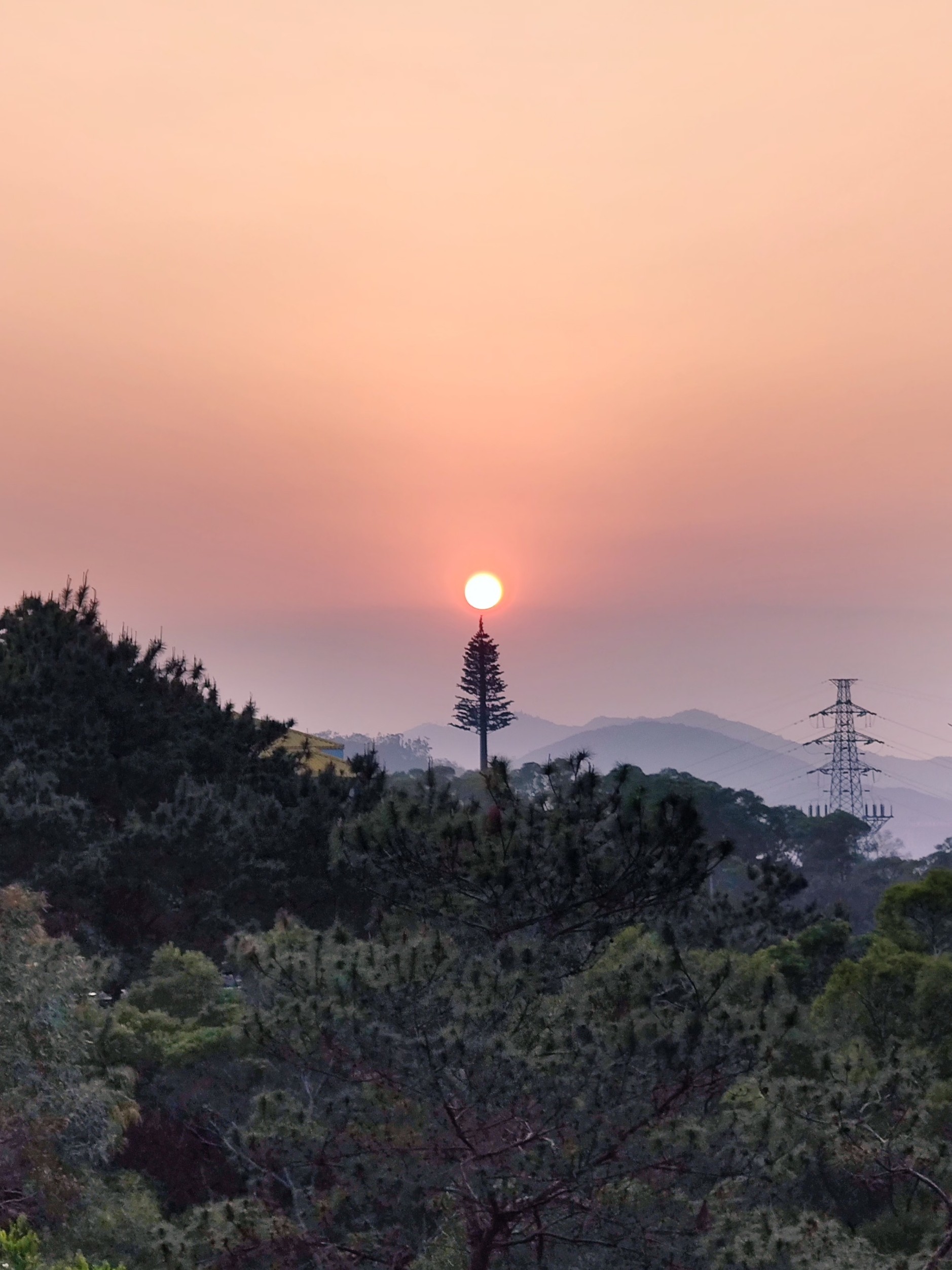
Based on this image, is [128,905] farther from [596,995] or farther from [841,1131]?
[841,1131]

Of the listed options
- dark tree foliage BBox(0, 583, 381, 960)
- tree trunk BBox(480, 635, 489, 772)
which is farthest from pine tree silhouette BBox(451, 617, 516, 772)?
dark tree foliage BBox(0, 583, 381, 960)

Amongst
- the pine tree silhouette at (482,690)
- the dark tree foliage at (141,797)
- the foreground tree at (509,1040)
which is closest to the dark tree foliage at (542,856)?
the foreground tree at (509,1040)

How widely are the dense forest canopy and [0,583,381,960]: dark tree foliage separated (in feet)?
31.0

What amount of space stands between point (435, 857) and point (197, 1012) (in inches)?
518

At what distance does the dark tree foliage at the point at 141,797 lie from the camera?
35.1 metres

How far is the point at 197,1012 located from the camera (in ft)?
91.4

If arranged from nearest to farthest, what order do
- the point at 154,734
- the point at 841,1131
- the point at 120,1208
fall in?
1. the point at 841,1131
2. the point at 120,1208
3. the point at 154,734

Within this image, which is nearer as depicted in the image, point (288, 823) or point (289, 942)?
point (289, 942)

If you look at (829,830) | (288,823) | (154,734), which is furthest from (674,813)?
(829,830)

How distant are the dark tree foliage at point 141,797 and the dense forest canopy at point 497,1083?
9.44 meters

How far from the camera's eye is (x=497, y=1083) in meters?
15.2

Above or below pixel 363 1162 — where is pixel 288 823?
above

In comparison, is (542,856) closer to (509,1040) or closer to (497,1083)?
(509,1040)

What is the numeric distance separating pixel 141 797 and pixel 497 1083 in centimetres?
2686
